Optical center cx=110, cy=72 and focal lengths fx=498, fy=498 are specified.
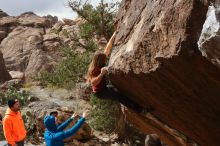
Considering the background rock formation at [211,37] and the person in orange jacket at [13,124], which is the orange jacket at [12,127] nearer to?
the person in orange jacket at [13,124]

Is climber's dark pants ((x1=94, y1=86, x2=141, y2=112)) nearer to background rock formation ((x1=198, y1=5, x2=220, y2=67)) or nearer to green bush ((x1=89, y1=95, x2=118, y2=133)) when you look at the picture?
background rock formation ((x1=198, y1=5, x2=220, y2=67))

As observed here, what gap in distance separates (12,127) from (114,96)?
3091 millimetres

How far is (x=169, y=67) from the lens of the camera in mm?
7754

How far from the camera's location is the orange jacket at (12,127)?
11.7m

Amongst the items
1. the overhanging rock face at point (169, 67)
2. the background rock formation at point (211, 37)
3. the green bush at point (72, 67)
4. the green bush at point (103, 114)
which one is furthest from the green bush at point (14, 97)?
the background rock formation at point (211, 37)

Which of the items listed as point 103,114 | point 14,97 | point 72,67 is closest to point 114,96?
point 103,114

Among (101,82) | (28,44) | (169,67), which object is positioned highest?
(28,44)

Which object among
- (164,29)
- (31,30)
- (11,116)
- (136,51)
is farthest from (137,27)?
(31,30)

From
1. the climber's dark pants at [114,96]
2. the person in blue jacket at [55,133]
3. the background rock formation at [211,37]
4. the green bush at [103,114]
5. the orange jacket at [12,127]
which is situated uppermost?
the background rock formation at [211,37]

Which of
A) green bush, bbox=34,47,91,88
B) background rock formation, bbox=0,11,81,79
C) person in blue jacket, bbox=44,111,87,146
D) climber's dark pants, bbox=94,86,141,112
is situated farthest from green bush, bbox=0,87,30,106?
person in blue jacket, bbox=44,111,87,146

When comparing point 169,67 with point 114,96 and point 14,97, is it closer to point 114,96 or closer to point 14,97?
point 114,96

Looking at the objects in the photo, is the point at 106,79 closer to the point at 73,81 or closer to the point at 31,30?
the point at 73,81

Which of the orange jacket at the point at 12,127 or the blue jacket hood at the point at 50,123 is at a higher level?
the blue jacket hood at the point at 50,123

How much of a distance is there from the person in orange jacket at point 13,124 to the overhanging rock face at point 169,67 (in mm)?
2942
